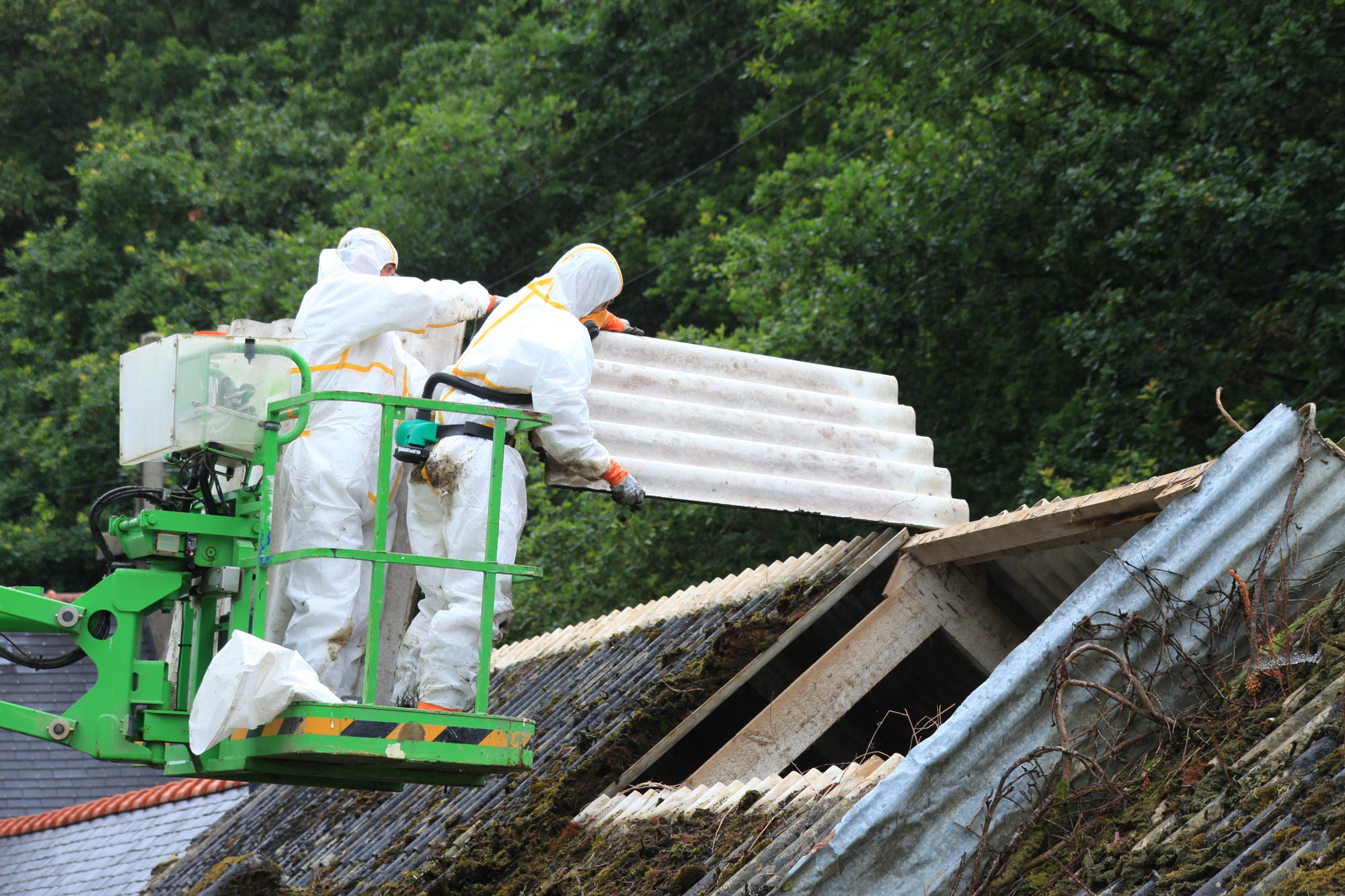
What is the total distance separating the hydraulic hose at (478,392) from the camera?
6500 mm

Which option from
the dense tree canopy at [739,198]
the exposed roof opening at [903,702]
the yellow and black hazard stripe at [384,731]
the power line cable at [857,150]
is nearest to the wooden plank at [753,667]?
the exposed roof opening at [903,702]

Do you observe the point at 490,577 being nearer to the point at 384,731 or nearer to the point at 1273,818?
the point at 384,731

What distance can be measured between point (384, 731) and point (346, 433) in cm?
→ 135

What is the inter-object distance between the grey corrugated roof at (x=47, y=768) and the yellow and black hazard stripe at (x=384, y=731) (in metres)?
12.1

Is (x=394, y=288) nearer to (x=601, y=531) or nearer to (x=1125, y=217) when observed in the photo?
(x=1125, y=217)

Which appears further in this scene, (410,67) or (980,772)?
(410,67)

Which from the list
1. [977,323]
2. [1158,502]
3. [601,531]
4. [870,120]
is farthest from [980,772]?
[870,120]

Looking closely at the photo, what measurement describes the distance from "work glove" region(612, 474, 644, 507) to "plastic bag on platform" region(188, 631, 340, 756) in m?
1.50

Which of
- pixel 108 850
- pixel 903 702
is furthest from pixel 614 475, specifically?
pixel 108 850

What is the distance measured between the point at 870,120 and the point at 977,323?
4.27 meters

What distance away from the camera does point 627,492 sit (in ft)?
21.6

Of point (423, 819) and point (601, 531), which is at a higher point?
point (601, 531)

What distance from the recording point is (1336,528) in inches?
222

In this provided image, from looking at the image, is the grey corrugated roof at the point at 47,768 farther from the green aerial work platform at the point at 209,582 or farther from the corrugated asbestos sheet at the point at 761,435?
the corrugated asbestos sheet at the point at 761,435
